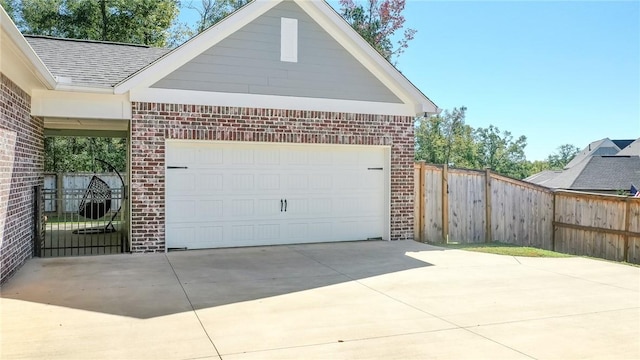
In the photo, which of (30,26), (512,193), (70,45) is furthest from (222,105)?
(30,26)

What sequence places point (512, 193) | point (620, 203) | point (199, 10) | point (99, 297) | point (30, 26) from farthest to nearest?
point (199, 10)
point (30, 26)
point (512, 193)
point (620, 203)
point (99, 297)

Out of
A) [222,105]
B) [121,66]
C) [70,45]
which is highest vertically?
[70,45]

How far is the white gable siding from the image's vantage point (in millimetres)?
9555

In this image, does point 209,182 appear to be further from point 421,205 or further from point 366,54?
point 421,205

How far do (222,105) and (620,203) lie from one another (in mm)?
9180

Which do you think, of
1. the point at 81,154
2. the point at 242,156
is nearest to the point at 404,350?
the point at 242,156

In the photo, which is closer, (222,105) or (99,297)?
(99,297)

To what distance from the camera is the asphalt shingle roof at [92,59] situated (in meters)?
9.09

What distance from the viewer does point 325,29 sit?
10.4 metres

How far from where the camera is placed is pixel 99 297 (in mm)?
6035

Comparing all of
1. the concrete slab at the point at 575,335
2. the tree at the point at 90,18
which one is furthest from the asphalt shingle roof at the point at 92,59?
the tree at the point at 90,18

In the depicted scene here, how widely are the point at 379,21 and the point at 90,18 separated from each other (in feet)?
46.6

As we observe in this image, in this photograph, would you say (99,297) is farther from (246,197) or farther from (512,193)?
(512,193)

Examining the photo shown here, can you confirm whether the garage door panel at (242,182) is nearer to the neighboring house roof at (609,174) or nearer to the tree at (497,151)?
the neighboring house roof at (609,174)
